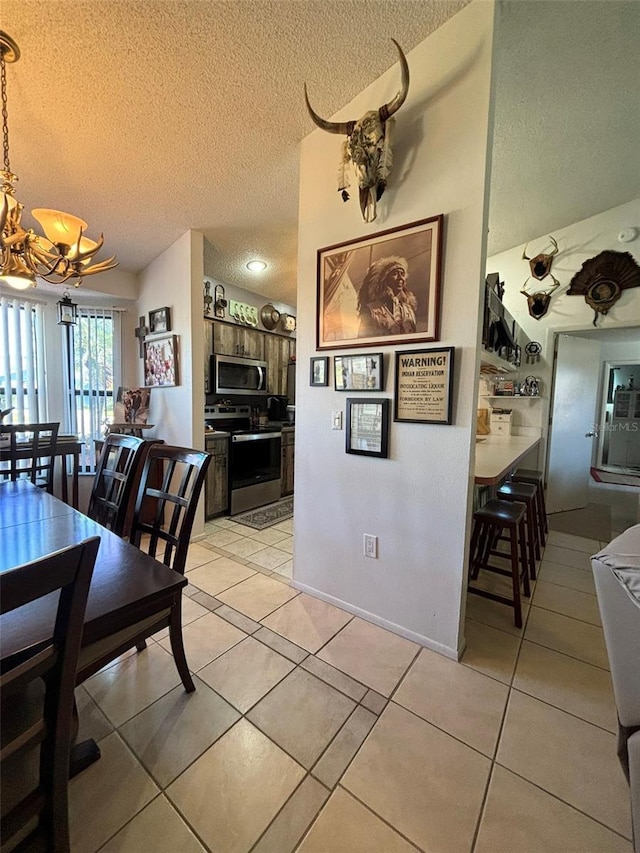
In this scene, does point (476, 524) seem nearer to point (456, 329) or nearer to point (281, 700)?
point (456, 329)

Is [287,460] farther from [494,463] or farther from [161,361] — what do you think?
[494,463]

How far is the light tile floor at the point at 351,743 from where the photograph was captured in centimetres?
101

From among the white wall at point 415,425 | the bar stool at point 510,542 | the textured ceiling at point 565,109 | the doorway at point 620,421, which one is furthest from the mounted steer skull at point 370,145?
the doorway at point 620,421

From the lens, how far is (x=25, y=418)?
10.9 ft

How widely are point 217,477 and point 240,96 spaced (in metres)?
2.87

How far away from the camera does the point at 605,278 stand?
10.9ft

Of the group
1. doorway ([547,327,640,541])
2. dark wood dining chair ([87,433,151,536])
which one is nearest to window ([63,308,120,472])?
dark wood dining chair ([87,433,151,536])

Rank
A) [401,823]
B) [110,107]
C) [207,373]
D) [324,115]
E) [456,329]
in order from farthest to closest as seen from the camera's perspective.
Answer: [207,373]
[324,115]
[110,107]
[456,329]
[401,823]

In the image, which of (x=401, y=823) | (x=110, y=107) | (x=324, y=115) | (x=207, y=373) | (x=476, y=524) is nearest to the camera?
(x=401, y=823)

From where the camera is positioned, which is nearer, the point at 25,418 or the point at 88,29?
the point at 88,29

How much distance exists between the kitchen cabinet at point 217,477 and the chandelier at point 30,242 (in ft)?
5.98

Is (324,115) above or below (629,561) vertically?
above

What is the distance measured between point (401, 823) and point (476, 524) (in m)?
1.54

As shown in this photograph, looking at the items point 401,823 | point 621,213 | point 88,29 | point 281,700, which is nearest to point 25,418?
point 88,29
